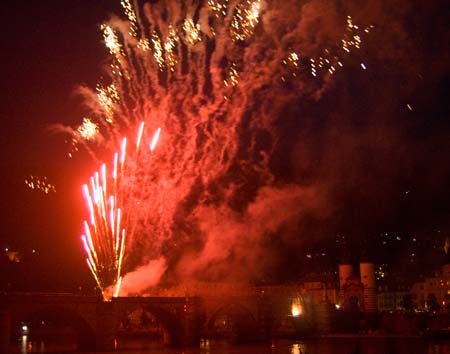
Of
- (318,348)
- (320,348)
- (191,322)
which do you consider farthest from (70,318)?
(320,348)

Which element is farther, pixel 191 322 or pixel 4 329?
pixel 191 322

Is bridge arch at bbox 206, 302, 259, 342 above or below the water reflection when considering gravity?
above

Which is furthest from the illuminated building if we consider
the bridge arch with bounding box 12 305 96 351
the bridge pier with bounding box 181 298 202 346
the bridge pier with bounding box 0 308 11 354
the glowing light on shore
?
the bridge pier with bounding box 0 308 11 354

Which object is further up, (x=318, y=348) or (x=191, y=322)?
(x=191, y=322)

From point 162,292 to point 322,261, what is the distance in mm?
49493

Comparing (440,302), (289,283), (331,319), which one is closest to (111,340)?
(331,319)

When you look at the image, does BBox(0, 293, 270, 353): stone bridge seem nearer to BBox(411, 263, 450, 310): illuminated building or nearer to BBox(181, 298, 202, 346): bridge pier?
BBox(181, 298, 202, 346): bridge pier

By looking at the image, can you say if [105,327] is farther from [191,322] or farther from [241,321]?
[241,321]

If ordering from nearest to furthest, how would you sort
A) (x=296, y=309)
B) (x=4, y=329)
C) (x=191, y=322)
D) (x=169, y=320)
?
(x=4, y=329) < (x=191, y=322) < (x=169, y=320) < (x=296, y=309)

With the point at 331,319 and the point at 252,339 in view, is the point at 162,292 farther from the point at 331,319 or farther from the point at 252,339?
the point at 331,319

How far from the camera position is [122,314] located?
5494cm

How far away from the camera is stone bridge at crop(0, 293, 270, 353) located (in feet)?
161

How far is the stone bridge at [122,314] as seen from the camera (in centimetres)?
4909

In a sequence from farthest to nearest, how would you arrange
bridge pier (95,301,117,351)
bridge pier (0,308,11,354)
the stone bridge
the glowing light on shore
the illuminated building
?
1. the illuminated building
2. the glowing light on shore
3. bridge pier (95,301,117,351)
4. the stone bridge
5. bridge pier (0,308,11,354)
